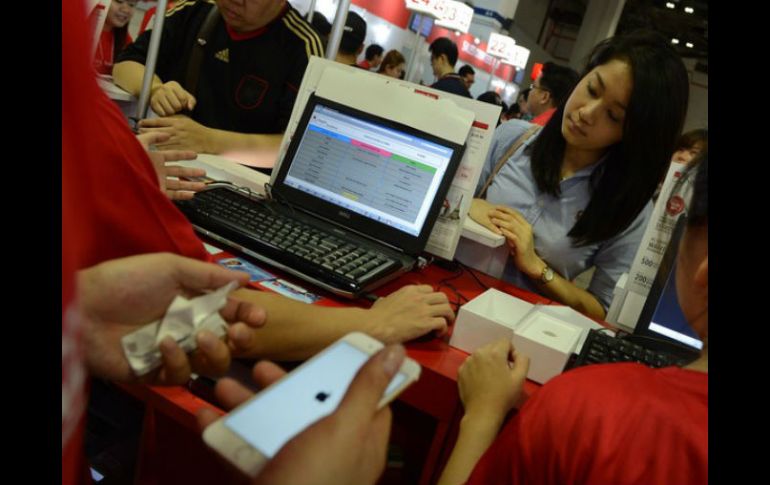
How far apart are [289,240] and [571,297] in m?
0.74

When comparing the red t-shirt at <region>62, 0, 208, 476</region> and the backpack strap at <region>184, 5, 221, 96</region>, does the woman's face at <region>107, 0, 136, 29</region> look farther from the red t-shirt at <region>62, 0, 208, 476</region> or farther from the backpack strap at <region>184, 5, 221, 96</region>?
the red t-shirt at <region>62, 0, 208, 476</region>

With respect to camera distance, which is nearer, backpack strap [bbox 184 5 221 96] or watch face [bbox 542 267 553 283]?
watch face [bbox 542 267 553 283]

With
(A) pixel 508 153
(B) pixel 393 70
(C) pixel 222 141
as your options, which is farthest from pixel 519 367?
(B) pixel 393 70

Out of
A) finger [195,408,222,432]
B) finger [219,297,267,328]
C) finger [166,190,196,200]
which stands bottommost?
finger [166,190,196,200]

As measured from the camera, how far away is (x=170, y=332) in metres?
0.31

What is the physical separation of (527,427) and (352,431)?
31cm

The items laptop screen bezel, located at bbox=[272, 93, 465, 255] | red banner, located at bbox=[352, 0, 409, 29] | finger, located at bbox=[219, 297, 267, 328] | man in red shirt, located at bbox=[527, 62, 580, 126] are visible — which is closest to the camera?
finger, located at bbox=[219, 297, 267, 328]

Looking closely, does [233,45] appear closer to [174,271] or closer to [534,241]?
[534,241]

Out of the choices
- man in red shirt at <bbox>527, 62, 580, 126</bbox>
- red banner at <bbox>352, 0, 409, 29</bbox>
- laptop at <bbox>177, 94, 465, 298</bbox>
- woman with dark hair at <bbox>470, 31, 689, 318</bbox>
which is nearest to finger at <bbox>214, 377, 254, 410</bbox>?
laptop at <bbox>177, 94, 465, 298</bbox>

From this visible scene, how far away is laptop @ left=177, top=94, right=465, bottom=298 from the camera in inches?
37.0

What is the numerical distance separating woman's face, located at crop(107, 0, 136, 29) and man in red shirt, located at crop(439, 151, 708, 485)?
6.15 feet

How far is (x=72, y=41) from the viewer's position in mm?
229

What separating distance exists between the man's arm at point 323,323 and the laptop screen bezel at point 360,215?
0.24 meters

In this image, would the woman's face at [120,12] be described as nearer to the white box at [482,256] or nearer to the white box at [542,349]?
the white box at [482,256]
